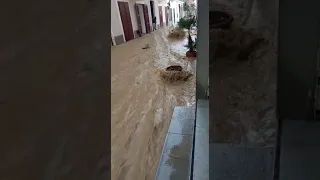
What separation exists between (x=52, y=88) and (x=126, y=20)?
12363 mm

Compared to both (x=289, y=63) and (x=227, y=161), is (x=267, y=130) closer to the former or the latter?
(x=227, y=161)

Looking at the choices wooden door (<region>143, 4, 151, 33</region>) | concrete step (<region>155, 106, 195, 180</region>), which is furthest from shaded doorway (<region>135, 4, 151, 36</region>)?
concrete step (<region>155, 106, 195, 180</region>)

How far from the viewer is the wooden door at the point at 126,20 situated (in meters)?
12.1

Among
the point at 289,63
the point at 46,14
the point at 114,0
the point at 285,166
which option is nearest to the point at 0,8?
the point at 46,14

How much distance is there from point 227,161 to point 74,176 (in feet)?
3.20

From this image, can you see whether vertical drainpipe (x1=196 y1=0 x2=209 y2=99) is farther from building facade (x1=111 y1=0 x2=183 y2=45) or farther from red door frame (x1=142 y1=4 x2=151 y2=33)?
red door frame (x1=142 y1=4 x2=151 y2=33)

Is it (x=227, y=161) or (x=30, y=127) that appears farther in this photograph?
(x=227, y=161)

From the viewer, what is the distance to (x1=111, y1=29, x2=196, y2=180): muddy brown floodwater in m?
2.67

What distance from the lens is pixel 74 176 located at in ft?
1.74

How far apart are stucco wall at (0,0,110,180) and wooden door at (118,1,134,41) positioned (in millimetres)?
11674

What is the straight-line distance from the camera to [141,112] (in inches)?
154

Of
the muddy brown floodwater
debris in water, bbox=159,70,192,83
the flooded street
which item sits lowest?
debris in water, bbox=159,70,192,83

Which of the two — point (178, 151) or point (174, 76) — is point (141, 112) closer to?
point (178, 151)

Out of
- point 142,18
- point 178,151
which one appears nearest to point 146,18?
point 142,18
